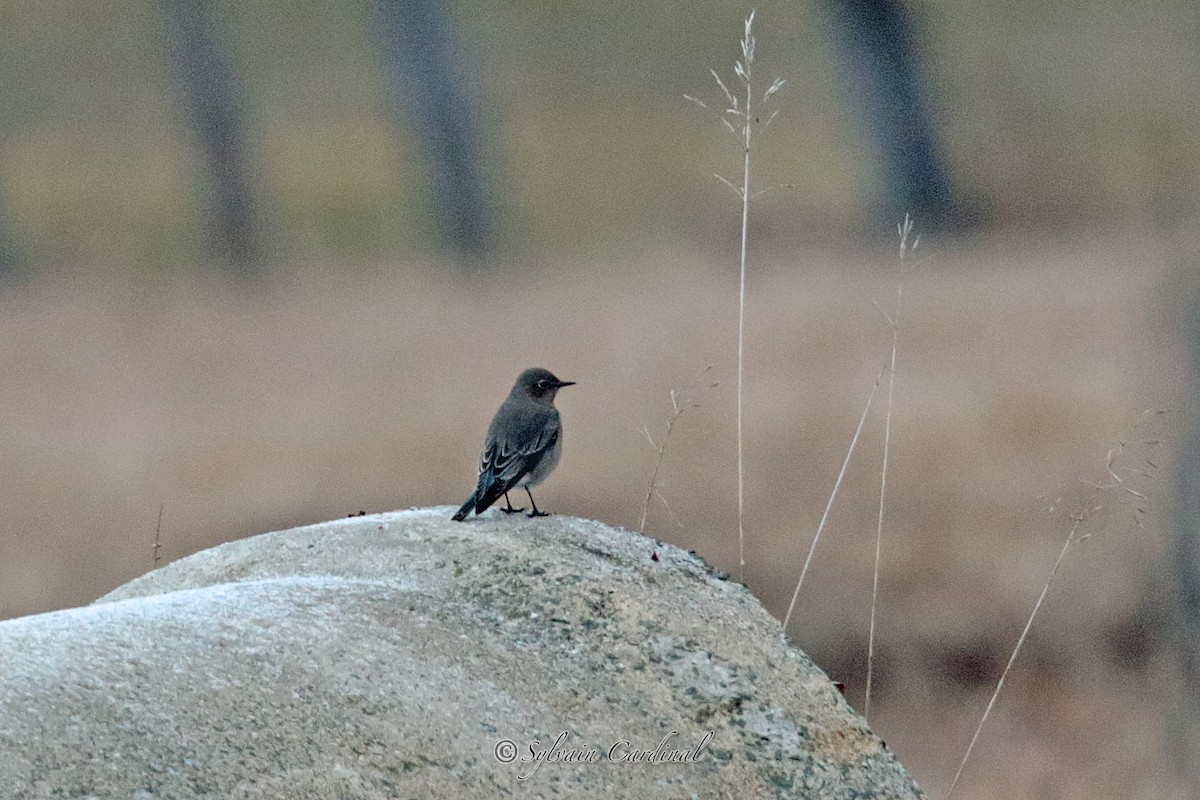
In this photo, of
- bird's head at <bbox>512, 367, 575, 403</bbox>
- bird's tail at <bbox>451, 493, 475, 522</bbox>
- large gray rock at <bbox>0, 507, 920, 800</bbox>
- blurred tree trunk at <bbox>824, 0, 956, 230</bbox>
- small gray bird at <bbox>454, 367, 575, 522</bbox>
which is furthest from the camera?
blurred tree trunk at <bbox>824, 0, 956, 230</bbox>

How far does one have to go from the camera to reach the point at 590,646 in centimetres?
277

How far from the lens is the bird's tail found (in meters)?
3.42

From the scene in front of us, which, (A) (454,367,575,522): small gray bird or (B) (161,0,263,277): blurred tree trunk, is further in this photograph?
(B) (161,0,263,277): blurred tree trunk

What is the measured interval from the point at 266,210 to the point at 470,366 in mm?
4714

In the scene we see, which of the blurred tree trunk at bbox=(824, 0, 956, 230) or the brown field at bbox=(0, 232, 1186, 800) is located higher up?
the blurred tree trunk at bbox=(824, 0, 956, 230)

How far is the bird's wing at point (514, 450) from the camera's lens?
146 inches

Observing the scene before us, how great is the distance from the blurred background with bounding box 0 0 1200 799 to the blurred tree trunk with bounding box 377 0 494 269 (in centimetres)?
3

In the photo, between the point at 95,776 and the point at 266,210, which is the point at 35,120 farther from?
the point at 95,776

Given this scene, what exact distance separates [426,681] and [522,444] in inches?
58.8

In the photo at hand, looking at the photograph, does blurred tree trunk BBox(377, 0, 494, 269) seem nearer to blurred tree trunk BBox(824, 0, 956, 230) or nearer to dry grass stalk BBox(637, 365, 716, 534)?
blurred tree trunk BBox(824, 0, 956, 230)

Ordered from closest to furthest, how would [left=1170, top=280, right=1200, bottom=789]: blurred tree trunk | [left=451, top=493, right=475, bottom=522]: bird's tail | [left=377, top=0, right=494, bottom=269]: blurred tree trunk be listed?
[left=451, top=493, right=475, bottom=522]: bird's tail
[left=1170, top=280, right=1200, bottom=789]: blurred tree trunk
[left=377, top=0, right=494, bottom=269]: blurred tree trunk

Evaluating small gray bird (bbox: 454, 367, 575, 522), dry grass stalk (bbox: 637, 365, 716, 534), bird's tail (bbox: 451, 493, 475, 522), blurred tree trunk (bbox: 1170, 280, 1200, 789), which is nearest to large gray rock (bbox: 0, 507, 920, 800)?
bird's tail (bbox: 451, 493, 475, 522)

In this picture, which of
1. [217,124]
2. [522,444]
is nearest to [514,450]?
[522,444]

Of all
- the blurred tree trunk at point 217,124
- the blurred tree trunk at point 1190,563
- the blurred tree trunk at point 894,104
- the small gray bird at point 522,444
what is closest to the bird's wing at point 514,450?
the small gray bird at point 522,444
